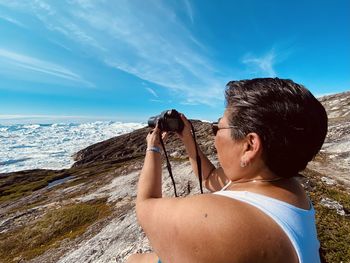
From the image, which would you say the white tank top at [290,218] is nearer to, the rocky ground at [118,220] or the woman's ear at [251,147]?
the woman's ear at [251,147]

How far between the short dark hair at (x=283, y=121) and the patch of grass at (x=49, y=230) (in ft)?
76.9

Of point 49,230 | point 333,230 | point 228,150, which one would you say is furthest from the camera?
point 49,230

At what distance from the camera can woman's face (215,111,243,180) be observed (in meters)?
3.51

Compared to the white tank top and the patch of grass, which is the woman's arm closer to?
the white tank top

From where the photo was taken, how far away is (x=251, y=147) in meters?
3.35

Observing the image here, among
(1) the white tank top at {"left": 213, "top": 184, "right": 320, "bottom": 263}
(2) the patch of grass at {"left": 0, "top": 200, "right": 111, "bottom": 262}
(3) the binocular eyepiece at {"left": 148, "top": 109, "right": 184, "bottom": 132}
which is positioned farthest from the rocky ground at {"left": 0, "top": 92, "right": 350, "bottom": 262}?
(1) the white tank top at {"left": 213, "top": 184, "right": 320, "bottom": 263}

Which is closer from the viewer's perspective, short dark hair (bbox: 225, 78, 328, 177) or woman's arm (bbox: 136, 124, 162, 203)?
short dark hair (bbox: 225, 78, 328, 177)

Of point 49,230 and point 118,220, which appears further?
point 49,230

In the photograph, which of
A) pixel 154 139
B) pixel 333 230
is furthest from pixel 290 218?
pixel 333 230

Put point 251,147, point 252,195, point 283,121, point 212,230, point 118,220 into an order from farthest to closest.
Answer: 1. point 118,220
2. point 251,147
3. point 283,121
4. point 252,195
5. point 212,230

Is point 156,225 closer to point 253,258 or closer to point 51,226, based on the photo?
point 253,258

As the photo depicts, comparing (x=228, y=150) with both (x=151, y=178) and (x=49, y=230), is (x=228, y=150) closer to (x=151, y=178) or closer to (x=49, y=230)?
(x=151, y=178)

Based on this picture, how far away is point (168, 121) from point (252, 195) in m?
2.39

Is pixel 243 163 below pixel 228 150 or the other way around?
below
